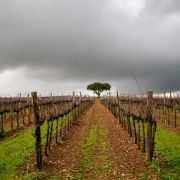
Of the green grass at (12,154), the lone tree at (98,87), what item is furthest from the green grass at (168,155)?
the lone tree at (98,87)

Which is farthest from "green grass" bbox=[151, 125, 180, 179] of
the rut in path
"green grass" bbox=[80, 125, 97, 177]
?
"green grass" bbox=[80, 125, 97, 177]

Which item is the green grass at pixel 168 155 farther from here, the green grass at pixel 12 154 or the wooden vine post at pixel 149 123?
the green grass at pixel 12 154

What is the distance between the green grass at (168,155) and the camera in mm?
15708

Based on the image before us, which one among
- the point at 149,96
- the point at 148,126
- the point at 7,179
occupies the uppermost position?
the point at 149,96

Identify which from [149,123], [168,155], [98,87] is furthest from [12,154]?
[98,87]

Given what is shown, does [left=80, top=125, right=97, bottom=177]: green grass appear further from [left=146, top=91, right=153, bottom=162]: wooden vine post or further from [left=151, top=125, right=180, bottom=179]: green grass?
[left=151, top=125, right=180, bottom=179]: green grass

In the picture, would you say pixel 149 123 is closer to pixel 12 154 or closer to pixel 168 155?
pixel 168 155

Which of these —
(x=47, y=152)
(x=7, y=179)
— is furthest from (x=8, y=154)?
(x=7, y=179)

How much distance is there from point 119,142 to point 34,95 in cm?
945

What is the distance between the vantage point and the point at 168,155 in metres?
19.7

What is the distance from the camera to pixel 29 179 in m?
14.8

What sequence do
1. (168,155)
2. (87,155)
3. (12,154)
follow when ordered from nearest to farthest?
(168,155)
(87,155)
(12,154)

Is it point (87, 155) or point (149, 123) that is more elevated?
point (149, 123)

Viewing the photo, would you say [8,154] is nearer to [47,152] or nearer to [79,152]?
[47,152]
